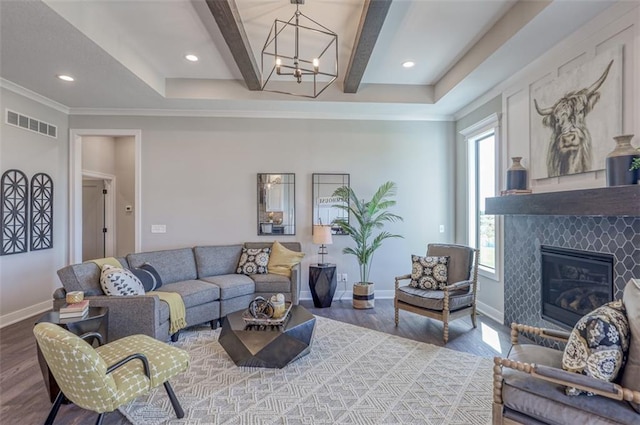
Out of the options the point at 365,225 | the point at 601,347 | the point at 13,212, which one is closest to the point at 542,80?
the point at 365,225

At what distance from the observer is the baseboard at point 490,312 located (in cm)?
405

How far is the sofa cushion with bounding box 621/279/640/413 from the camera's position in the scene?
5.01 feet

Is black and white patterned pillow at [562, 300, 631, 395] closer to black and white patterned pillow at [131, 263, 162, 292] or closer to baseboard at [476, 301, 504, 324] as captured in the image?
baseboard at [476, 301, 504, 324]

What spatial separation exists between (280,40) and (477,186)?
3.48 m

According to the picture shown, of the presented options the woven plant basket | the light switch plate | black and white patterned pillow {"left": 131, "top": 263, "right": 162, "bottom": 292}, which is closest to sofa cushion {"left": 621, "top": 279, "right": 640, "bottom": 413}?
the woven plant basket

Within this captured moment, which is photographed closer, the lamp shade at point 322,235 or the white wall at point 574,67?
the white wall at point 574,67

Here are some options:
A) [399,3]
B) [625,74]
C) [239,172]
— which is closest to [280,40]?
[399,3]

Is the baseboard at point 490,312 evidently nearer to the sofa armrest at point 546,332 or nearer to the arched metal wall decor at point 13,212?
the sofa armrest at point 546,332

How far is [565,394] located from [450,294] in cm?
204

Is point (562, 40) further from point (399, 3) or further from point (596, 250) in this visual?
point (596, 250)

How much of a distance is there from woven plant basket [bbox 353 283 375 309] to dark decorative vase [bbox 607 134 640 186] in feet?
10.0

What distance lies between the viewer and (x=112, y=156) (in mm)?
6652

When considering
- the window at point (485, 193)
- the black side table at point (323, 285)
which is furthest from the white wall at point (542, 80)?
the black side table at point (323, 285)

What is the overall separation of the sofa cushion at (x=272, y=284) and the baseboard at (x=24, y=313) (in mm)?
3001
